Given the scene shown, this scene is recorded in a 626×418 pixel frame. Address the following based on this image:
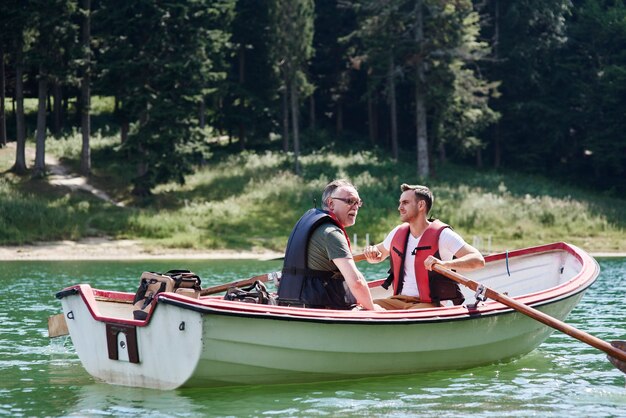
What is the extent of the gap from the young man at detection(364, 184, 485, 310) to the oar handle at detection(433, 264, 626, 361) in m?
0.15

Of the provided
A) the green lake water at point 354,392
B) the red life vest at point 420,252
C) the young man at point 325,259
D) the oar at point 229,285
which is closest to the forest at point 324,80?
the green lake water at point 354,392

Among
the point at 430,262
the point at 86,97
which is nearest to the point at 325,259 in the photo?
Answer: the point at 430,262

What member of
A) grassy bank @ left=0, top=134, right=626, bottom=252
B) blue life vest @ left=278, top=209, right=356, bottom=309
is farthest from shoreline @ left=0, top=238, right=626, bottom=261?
blue life vest @ left=278, top=209, right=356, bottom=309

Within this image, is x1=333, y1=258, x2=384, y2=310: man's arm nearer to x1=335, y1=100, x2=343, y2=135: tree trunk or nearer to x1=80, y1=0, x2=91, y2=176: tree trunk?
x1=80, y1=0, x2=91, y2=176: tree trunk

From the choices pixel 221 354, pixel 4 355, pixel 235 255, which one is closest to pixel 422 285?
pixel 221 354

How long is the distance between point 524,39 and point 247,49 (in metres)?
13.9

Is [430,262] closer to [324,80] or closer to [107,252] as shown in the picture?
[107,252]

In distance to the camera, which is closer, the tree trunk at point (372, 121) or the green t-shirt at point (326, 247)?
the green t-shirt at point (326, 247)

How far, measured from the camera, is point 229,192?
128 feet

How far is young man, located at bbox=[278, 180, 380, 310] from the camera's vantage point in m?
10.5

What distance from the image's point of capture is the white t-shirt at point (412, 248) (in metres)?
11.5

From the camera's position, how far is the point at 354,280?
34.7ft

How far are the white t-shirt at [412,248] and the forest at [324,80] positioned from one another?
2647 cm

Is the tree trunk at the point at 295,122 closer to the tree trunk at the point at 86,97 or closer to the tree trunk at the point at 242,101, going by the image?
the tree trunk at the point at 242,101
